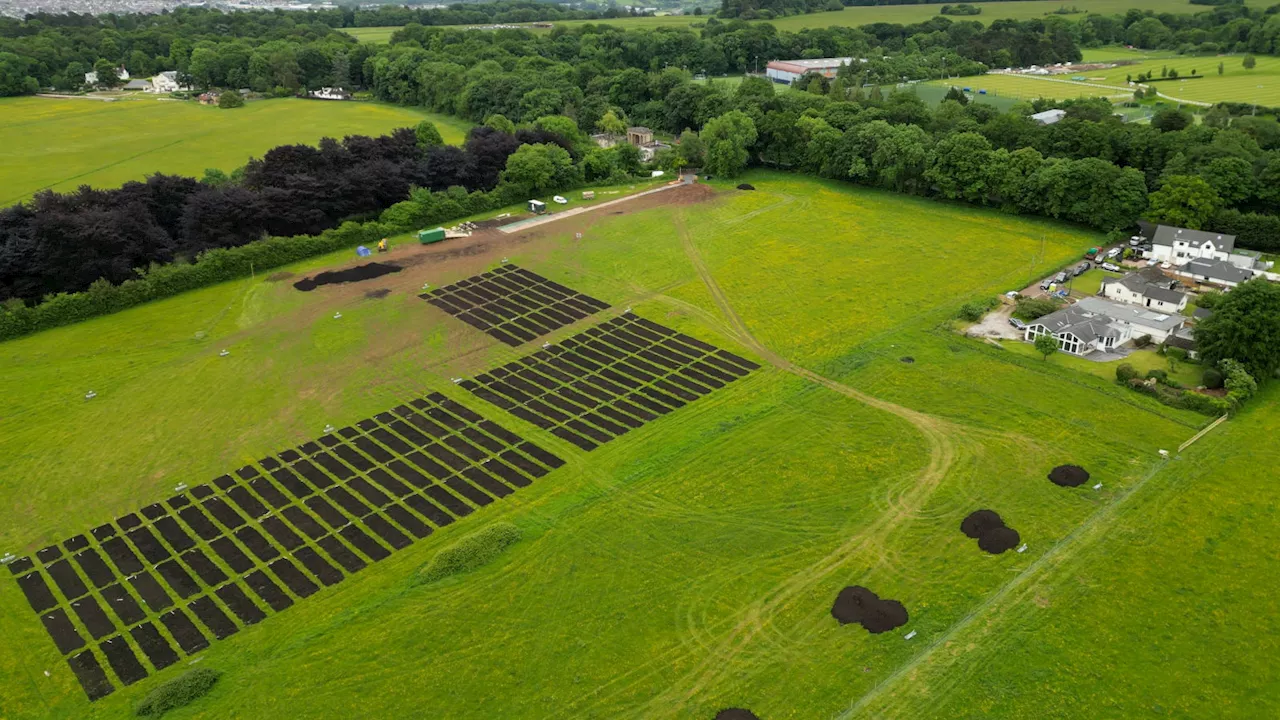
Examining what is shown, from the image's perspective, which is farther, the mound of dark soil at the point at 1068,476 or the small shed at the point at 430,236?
the small shed at the point at 430,236

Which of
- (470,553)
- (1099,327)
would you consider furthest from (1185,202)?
(470,553)

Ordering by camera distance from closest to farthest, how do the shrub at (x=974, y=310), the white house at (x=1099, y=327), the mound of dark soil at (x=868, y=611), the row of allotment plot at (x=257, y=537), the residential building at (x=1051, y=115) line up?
the mound of dark soil at (x=868, y=611), the row of allotment plot at (x=257, y=537), the white house at (x=1099, y=327), the shrub at (x=974, y=310), the residential building at (x=1051, y=115)

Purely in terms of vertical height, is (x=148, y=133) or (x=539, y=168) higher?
(x=148, y=133)

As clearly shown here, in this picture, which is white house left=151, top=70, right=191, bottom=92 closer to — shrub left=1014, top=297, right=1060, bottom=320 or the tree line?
the tree line

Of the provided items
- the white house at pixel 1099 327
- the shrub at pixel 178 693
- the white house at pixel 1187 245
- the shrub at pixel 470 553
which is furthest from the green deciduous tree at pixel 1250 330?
the shrub at pixel 178 693

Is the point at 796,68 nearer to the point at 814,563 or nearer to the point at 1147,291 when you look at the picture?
the point at 1147,291

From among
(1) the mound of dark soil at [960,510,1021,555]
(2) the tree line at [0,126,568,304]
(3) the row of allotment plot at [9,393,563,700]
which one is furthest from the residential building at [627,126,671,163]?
(1) the mound of dark soil at [960,510,1021,555]

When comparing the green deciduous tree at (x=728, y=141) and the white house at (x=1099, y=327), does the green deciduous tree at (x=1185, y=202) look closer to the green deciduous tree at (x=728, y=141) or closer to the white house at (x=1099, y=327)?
the white house at (x=1099, y=327)
